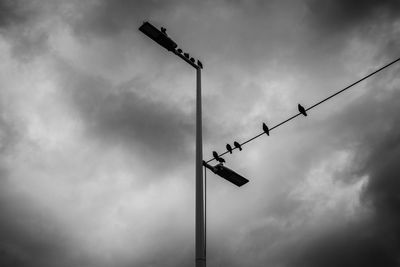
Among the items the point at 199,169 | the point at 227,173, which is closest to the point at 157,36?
the point at 199,169

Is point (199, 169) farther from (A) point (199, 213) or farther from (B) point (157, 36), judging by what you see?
(B) point (157, 36)

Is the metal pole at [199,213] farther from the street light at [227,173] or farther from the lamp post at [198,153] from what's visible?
the street light at [227,173]

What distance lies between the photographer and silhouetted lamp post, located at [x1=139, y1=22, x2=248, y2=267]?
7.19 meters

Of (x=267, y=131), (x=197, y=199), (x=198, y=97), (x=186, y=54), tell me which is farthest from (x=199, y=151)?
(x=186, y=54)

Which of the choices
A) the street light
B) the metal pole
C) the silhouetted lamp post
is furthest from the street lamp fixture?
the street light

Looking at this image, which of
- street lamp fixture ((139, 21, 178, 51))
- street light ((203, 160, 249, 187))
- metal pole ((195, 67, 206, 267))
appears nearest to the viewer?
metal pole ((195, 67, 206, 267))

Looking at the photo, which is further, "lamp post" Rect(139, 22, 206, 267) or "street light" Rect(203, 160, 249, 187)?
"street light" Rect(203, 160, 249, 187)

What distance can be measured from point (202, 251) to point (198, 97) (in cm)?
450

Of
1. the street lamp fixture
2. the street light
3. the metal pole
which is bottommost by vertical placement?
the metal pole

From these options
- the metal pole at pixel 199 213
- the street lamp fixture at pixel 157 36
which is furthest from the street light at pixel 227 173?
the street lamp fixture at pixel 157 36

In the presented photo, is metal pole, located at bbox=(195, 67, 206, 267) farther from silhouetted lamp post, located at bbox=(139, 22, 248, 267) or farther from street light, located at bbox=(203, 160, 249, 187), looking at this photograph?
street light, located at bbox=(203, 160, 249, 187)

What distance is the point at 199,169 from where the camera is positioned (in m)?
8.18

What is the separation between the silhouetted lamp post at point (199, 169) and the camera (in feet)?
23.6

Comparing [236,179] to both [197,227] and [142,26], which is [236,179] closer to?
[197,227]
